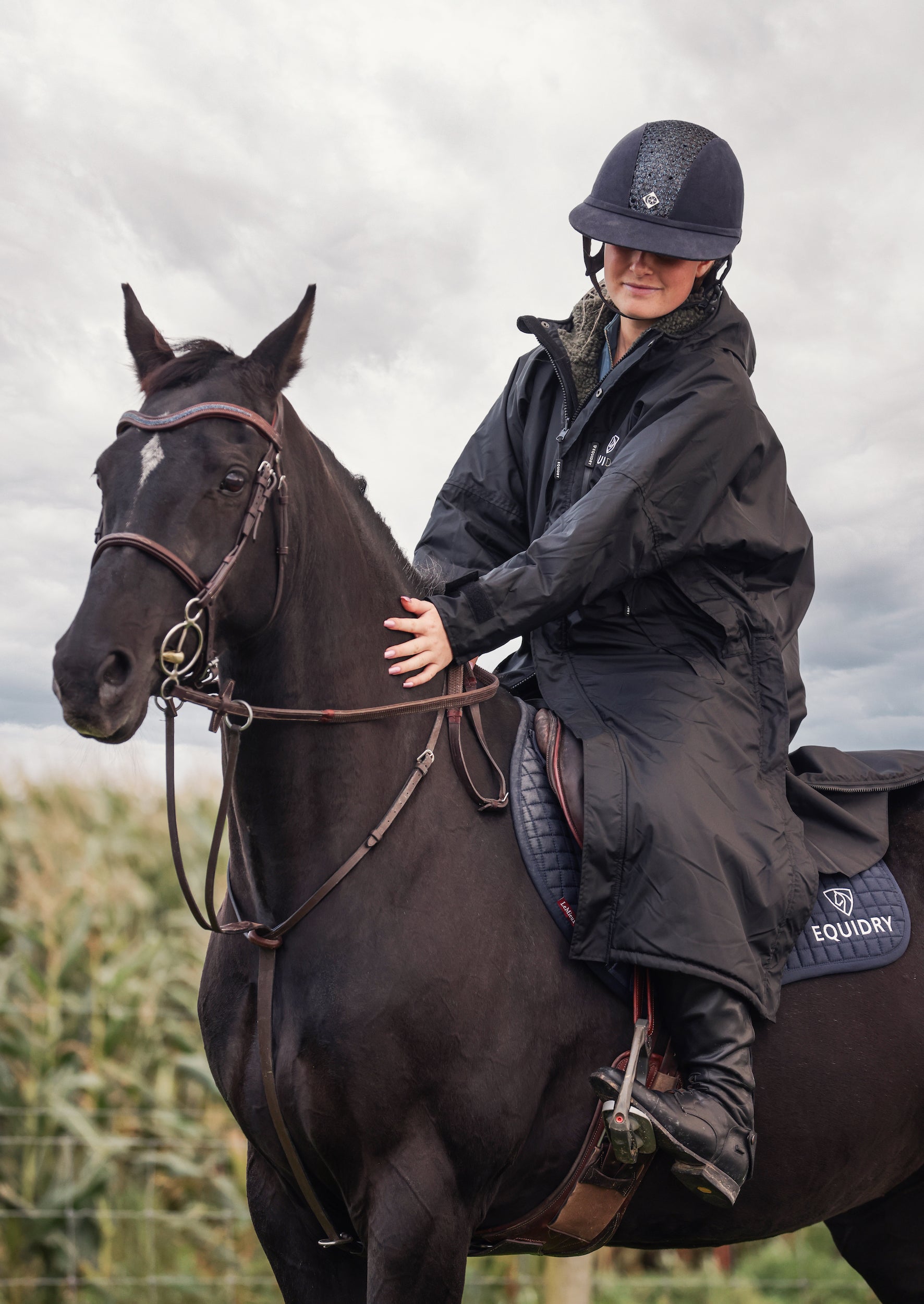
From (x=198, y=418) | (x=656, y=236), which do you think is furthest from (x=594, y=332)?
(x=198, y=418)

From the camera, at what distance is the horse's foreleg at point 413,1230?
251cm

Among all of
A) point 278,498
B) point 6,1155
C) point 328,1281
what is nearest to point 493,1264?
point 6,1155

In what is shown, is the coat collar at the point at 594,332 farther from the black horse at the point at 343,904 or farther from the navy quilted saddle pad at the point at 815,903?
the navy quilted saddle pad at the point at 815,903

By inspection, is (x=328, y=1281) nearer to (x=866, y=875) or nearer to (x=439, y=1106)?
(x=439, y=1106)

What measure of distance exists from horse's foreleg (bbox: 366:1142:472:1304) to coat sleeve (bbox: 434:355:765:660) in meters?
1.20

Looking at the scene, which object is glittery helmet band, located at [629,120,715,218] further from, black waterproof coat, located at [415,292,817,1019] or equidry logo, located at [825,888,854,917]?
equidry logo, located at [825,888,854,917]

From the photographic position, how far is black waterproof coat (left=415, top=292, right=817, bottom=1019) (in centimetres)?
282

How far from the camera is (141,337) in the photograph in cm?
282

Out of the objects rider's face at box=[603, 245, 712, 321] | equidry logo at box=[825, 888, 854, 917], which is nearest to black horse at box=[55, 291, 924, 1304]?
equidry logo at box=[825, 888, 854, 917]

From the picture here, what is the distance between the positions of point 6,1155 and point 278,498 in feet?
16.8

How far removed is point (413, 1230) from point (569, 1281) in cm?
260

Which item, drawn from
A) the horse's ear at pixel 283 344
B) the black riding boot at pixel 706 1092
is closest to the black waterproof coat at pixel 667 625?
the black riding boot at pixel 706 1092

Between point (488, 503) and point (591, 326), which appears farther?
point (488, 503)

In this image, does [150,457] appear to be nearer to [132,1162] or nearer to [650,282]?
A: [650,282]
